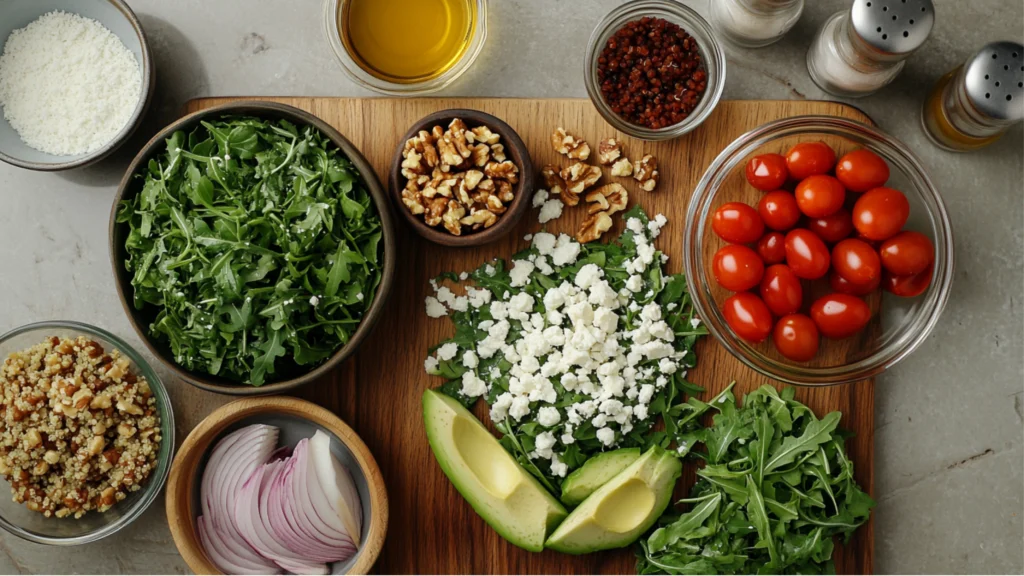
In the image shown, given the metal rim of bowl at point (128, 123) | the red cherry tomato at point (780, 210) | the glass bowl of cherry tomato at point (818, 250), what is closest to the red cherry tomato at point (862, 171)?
Answer: the glass bowl of cherry tomato at point (818, 250)

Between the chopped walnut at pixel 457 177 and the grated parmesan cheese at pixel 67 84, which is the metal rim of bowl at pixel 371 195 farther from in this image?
the grated parmesan cheese at pixel 67 84

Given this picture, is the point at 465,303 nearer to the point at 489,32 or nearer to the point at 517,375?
the point at 517,375

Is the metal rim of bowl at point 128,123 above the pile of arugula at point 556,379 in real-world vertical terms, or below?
above

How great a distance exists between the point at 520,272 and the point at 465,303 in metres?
0.14

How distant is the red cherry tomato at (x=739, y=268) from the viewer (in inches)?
63.3

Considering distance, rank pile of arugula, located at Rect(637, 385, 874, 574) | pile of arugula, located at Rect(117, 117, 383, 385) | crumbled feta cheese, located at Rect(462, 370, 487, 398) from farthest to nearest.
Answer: crumbled feta cheese, located at Rect(462, 370, 487, 398), pile of arugula, located at Rect(637, 385, 874, 574), pile of arugula, located at Rect(117, 117, 383, 385)

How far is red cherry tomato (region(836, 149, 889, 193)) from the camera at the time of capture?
1601mm

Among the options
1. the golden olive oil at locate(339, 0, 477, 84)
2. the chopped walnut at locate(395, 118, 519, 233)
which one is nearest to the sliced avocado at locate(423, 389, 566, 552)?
the chopped walnut at locate(395, 118, 519, 233)

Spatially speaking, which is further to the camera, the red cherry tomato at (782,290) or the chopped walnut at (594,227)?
the chopped walnut at (594,227)

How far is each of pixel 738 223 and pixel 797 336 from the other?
266 millimetres

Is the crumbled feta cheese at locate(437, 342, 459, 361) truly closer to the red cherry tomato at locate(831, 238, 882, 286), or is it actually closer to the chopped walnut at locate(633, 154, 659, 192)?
the chopped walnut at locate(633, 154, 659, 192)

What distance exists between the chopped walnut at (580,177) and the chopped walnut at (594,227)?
0.07 meters

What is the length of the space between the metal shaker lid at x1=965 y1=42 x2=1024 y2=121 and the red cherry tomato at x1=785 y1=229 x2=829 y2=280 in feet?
1.53

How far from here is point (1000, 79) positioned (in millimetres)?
1612
